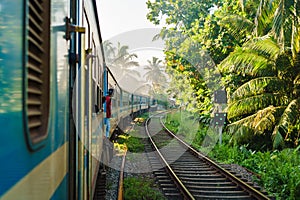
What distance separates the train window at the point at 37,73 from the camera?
1.56 m

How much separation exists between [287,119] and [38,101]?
9.66 meters

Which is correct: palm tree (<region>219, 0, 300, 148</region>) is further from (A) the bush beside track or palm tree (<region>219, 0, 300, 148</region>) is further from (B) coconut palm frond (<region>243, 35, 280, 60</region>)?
(A) the bush beside track

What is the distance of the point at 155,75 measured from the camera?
65062 mm

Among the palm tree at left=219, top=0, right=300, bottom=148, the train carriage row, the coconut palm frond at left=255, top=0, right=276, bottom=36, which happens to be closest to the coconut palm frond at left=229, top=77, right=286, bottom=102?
the palm tree at left=219, top=0, right=300, bottom=148

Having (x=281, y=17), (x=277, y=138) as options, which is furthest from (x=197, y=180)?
(x=281, y=17)

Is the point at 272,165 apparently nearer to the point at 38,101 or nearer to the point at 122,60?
the point at 38,101

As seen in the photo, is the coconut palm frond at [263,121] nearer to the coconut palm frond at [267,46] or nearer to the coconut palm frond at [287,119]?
the coconut palm frond at [287,119]

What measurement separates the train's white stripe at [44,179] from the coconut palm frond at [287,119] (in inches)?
349

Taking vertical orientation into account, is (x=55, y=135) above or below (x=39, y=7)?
below

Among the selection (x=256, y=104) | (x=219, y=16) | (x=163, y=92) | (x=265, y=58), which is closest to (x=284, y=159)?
(x=256, y=104)

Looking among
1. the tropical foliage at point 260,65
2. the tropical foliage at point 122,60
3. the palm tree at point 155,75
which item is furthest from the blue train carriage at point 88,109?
the palm tree at point 155,75

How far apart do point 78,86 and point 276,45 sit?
9710 mm

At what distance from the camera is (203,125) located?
1817 centimetres

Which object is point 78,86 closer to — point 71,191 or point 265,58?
point 71,191
